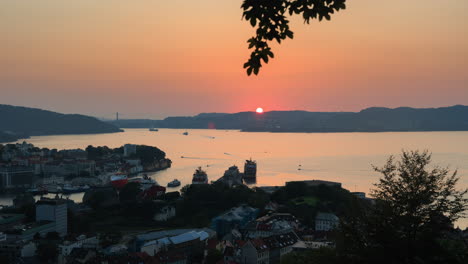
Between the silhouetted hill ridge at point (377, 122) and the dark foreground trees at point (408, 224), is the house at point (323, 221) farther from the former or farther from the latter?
the silhouetted hill ridge at point (377, 122)

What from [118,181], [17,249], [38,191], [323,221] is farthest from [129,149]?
[17,249]

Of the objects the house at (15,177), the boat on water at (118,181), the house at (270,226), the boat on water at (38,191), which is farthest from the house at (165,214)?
the house at (15,177)

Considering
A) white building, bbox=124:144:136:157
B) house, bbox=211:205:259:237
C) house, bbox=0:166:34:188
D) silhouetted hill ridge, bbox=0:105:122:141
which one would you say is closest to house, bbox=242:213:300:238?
house, bbox=211:205:259:237

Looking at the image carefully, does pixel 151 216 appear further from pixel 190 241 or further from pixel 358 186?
pixel 358 186

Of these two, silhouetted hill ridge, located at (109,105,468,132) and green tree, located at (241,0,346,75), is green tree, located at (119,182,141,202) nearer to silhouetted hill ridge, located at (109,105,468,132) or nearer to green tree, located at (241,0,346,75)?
green tree, located at (241,0,346,75)

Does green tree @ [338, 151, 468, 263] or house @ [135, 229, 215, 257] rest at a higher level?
green tree @ [338, 151, 468, 263]
